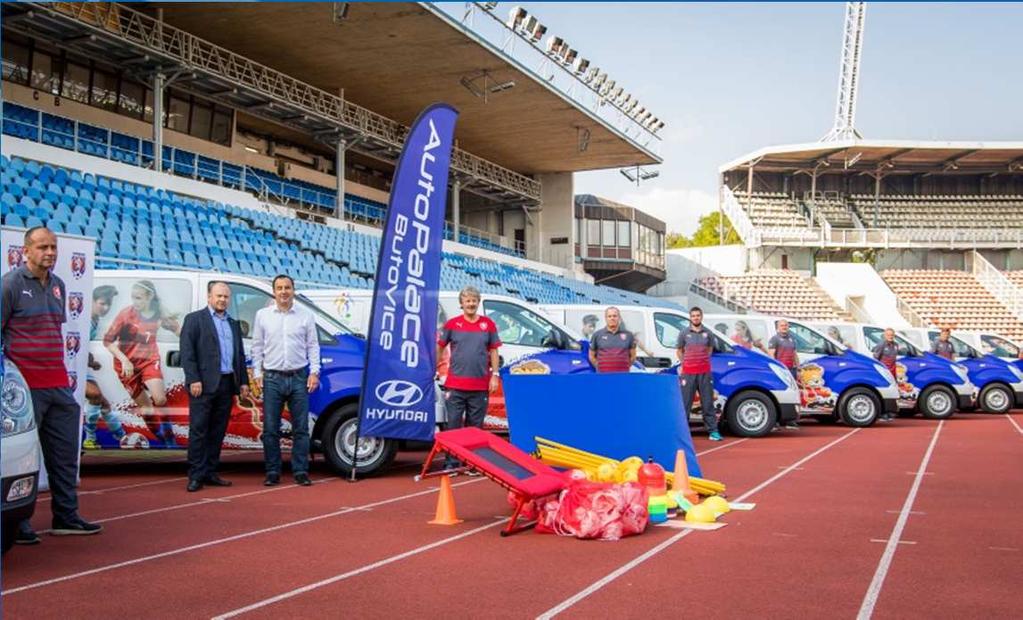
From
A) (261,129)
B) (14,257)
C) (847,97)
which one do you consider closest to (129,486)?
(14,257)

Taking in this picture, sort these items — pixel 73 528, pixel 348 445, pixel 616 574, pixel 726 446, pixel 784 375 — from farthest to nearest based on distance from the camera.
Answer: pixel 784 375 → pixel 726 446 → pixel 348 445 → pixel 73 528 → pixel 616 574

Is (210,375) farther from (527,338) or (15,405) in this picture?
(527,338)

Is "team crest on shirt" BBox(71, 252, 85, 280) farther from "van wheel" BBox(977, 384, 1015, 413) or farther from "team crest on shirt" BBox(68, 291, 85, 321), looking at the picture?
"van wheel" BBox(977, 384, 1015, 413)

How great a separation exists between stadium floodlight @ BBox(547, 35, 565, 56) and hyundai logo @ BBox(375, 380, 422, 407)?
27963 mm

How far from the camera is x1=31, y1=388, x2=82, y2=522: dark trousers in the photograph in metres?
6.13

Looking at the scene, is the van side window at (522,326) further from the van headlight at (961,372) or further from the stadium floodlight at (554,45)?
the stadium floodlight at (554,45)

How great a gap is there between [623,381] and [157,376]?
4.48 m

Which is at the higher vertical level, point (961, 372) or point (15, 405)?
point (961, 372)

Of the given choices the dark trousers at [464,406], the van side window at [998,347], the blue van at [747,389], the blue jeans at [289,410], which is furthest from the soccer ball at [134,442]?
the van side window at [998,347]

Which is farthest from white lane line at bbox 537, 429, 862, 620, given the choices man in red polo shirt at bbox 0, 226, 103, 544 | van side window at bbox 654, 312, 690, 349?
van side window at bbox 654, 312, 690, 349

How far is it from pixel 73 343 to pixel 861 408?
1246 centimetres

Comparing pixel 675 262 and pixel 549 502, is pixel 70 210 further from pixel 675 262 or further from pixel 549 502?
pixel 675 262

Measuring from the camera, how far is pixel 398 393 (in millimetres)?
9086

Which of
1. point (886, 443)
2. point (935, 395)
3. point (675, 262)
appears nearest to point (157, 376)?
point (886, 443)
